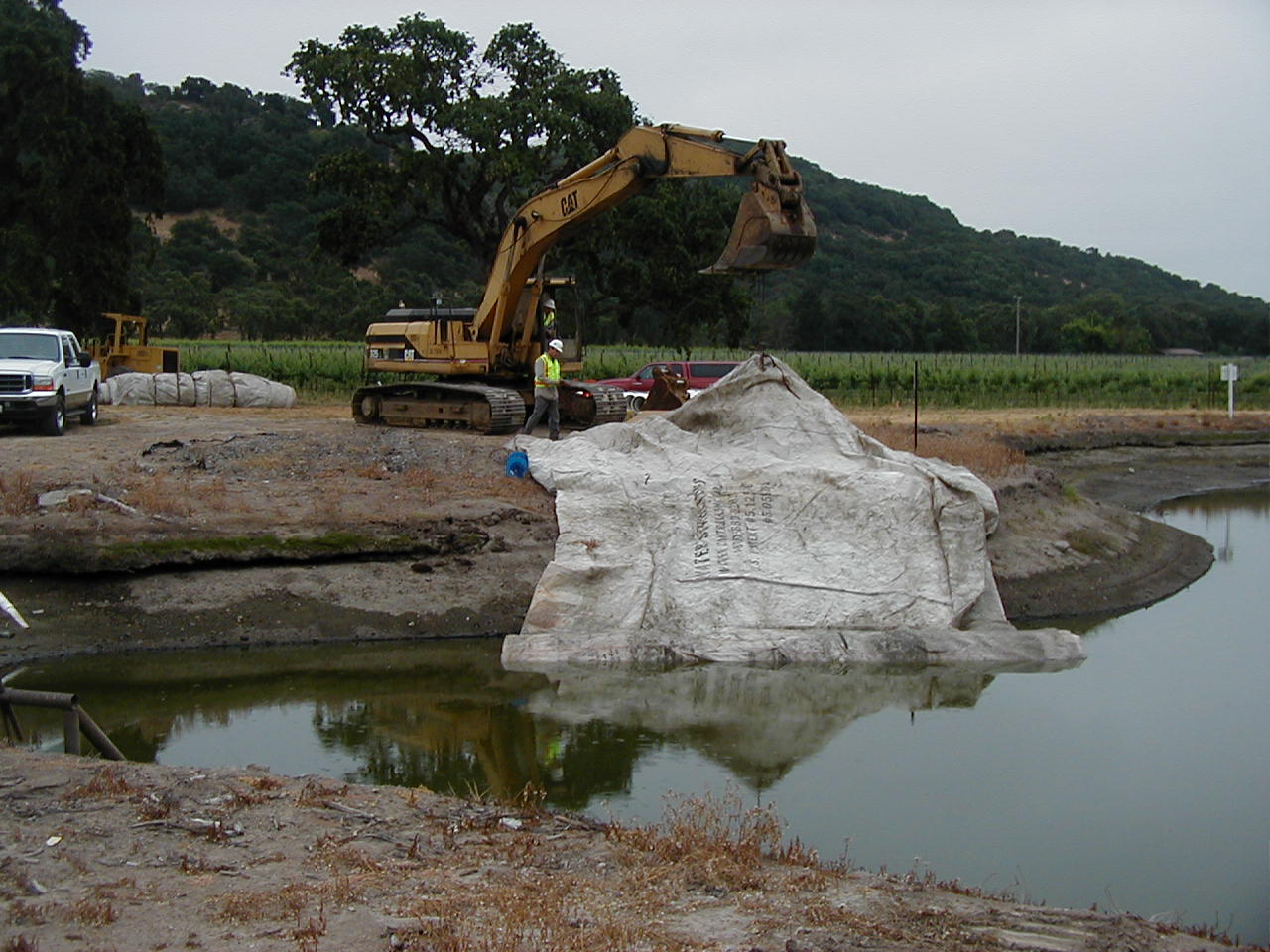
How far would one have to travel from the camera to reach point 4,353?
19.6 meters

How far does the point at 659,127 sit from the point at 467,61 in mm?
17322

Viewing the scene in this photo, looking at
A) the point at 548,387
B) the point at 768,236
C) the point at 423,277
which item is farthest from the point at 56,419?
the point at 423,277

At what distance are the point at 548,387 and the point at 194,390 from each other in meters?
12.3

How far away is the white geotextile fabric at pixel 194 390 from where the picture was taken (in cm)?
2652

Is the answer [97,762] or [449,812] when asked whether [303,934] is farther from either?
[97,762]

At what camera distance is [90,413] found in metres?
21.1

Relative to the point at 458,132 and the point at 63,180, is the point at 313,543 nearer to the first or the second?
the point at 458,132

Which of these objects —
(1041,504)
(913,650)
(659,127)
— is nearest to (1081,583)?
(1041,504)

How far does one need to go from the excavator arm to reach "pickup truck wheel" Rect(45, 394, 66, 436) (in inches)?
236

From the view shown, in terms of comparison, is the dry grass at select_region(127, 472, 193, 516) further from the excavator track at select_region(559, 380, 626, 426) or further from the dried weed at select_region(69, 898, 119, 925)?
the dried weed at select_region(69, 898, 119, 925)

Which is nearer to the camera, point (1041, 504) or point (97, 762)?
point (97, 762)

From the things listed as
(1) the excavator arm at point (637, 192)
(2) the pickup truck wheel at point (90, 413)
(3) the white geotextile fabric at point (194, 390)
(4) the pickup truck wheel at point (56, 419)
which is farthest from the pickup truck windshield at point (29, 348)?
(3) the white geotextile fabric at point (194, 390)

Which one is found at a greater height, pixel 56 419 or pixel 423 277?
pixel 423 277

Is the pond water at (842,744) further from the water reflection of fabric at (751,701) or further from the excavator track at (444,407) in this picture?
the excavator track at (444,407)
